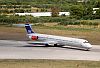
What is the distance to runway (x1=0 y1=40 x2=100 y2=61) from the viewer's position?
45400mm

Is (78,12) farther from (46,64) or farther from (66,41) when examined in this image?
(46,64)

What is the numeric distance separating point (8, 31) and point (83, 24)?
2279 cm

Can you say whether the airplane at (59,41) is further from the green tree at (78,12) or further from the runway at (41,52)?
the green tree at (78,12)

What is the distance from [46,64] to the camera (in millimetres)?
38812

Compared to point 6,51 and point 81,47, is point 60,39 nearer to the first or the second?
point 81,47

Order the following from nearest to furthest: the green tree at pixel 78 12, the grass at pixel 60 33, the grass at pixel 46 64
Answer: the grass at pixel 46 64 → the grass at pixel 60 33 → the green tree at pixel 78 12

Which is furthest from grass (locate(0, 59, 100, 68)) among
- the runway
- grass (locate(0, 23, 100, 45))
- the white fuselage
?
grass (locate(0, 23, 100, 45))

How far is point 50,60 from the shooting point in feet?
139

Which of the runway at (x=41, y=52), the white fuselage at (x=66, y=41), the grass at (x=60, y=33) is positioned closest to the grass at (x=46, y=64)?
the runway at (x=41, y=52)

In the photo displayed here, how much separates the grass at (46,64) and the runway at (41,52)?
3.54m

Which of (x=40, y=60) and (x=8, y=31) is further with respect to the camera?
(x=8, y=31)

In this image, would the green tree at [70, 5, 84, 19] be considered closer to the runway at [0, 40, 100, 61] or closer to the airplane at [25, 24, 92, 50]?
the airplane at [25, 24, 92, 50]

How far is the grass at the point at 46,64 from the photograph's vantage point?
37441 mm

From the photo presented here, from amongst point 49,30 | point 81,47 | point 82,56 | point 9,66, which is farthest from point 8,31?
point 9,66
